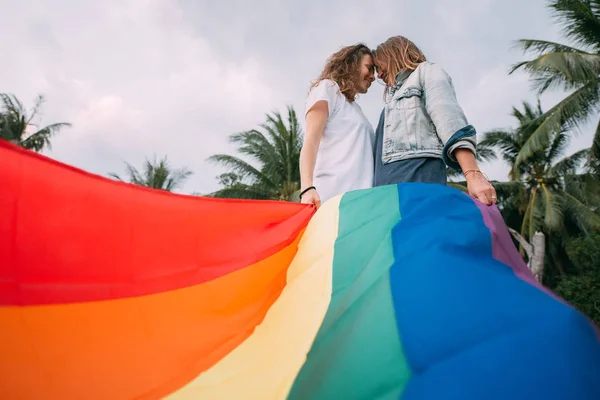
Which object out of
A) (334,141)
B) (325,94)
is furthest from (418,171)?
(325,94)

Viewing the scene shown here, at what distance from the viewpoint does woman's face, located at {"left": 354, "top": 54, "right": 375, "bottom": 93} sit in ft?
6.94

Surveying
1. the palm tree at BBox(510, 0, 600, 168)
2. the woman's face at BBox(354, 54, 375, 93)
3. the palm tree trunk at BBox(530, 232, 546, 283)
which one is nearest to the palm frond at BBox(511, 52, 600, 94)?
the palm tree at BBox(510, 0, 600, 168)

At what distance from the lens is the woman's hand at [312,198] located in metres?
1.75

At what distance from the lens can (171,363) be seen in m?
1.17

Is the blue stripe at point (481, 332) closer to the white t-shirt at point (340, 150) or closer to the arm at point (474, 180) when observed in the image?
the arm at point (474, 180)

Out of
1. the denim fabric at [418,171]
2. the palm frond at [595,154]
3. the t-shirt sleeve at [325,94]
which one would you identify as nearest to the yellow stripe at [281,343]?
the denim fabric at [418,171]

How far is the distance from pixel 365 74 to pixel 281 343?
1520 mm

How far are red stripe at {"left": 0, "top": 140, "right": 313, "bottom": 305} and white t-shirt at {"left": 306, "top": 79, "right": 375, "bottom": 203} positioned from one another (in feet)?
0.76

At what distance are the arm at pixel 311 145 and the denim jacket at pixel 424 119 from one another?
0.96 feet

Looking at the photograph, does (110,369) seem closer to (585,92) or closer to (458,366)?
(458,366)

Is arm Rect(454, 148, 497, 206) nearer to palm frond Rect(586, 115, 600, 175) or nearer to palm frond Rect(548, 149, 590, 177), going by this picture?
palm frond Rect(586, 115, 600, 175)

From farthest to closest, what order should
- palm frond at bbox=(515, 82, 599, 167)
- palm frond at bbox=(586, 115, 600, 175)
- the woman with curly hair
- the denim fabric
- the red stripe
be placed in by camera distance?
palm frond at bbox=(586, 115, 600, 175) < palm frond at bbox=(515, 82, 599, 167) < the woman with curly hair < the denim fabric < the red stripe

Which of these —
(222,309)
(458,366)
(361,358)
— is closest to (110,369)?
(222,309)

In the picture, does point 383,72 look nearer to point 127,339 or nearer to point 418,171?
point 418,171
